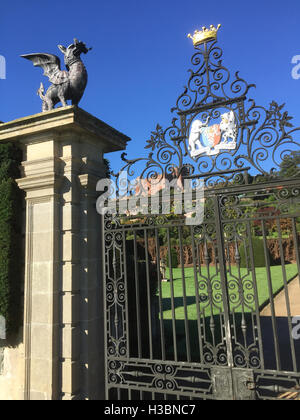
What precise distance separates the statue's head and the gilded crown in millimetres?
1605

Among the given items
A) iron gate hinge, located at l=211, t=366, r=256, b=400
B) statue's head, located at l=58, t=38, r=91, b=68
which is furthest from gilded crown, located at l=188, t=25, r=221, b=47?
iron gate hinge, located at l=211, t=366, r=256, b=400

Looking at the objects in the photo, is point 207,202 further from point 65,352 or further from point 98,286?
point 65,352

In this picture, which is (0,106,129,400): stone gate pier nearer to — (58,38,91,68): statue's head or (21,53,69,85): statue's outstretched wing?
(21,53,69,85): statue's outstretched wing

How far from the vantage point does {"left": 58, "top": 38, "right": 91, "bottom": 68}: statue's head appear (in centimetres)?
454

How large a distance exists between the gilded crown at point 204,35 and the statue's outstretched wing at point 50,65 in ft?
6.19

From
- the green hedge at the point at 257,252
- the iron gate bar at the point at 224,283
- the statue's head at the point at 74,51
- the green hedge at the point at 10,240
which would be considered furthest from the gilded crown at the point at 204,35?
the green hedge at the point at 257,252

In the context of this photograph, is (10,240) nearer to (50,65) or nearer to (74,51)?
(50,65)

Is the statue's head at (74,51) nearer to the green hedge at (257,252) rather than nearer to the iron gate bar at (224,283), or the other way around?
the iron gate bar at (224,283)

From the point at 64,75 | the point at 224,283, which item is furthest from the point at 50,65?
the point at 224,283

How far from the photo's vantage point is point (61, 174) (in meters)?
4.29

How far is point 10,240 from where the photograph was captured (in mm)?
4277

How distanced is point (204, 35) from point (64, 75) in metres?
2.05
